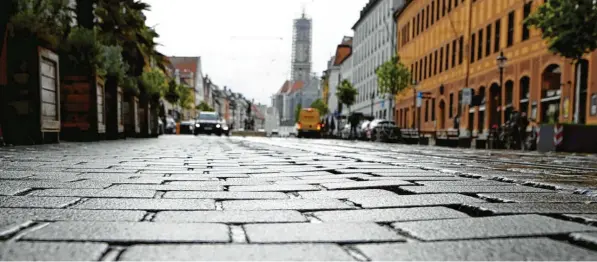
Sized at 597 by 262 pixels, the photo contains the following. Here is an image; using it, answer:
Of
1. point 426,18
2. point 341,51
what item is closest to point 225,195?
point 426,18

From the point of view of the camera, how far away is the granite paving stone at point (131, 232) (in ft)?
7.02

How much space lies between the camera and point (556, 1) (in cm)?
1502

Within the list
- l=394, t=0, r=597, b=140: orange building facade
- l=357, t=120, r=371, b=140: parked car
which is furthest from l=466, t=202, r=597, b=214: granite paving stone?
l=357, t=120, r=371, b=140: parked car

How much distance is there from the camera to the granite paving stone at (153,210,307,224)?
8.76 feet

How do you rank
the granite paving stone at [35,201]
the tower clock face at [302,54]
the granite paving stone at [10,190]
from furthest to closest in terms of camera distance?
the tower clock face at [302,54] → the granite paving stone at [10,190] → the granite paving stone at [35,201]

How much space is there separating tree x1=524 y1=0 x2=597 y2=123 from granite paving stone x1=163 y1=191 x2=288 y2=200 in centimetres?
1312

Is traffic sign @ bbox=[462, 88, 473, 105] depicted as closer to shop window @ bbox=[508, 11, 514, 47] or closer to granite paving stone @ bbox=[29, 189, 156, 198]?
shop window @ bbox=[508, 11, 514, 47]

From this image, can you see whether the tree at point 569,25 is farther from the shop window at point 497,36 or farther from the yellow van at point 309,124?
the yellow van at point 309,124

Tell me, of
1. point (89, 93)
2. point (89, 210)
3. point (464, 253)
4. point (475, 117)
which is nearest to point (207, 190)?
point (89, 210)

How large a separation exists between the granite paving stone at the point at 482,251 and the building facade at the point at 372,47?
53265mm

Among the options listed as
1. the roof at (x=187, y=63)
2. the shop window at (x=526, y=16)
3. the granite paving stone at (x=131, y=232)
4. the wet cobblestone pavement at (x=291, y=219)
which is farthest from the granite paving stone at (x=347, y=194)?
the roof at (x=187, y=63)

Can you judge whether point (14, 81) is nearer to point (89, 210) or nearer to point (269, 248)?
point (89, 210)

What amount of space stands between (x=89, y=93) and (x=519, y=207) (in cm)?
1445

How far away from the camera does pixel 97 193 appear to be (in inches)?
145
